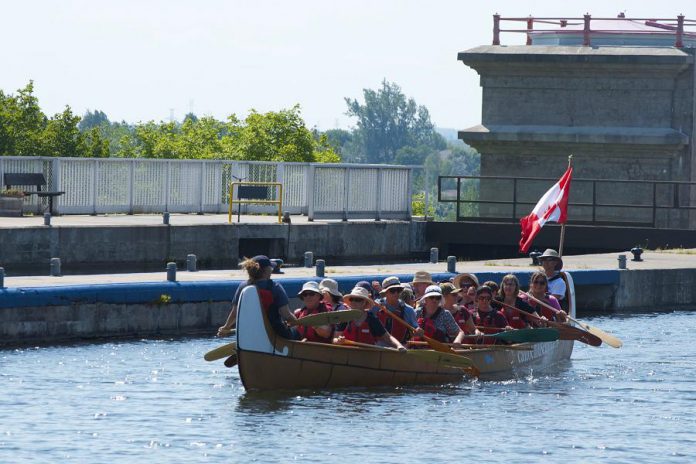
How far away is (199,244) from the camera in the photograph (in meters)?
40.0

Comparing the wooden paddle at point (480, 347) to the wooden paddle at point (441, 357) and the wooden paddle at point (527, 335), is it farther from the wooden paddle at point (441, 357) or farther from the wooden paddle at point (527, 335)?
the wooden paddle at point (441, 357)

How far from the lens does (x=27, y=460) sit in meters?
18.7

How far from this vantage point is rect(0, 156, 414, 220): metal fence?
42.4 m

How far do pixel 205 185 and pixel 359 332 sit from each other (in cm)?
2250

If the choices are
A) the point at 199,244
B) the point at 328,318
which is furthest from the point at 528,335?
the point at 199,244

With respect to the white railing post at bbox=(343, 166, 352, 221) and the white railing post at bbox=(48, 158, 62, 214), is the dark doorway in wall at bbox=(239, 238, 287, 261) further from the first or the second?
the white railing post at bbox=(48, 158, 62, 214)

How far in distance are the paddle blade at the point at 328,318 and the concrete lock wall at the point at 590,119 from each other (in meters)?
27.1

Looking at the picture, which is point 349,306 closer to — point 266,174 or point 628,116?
point 266,174

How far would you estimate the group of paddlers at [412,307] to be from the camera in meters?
Answer: 22.8

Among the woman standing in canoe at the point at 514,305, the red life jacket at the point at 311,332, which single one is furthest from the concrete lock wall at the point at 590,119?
the red life jacket at the point at 311,332

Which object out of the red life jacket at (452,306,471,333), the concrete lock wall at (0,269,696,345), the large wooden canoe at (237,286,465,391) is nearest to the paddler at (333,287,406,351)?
the large wooden canoe at (237,286,465,391)

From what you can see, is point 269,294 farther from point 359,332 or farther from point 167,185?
point 167,185

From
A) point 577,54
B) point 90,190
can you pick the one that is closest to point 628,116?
point 577,54

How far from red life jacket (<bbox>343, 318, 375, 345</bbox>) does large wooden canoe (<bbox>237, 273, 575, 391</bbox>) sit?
306 millimetres
